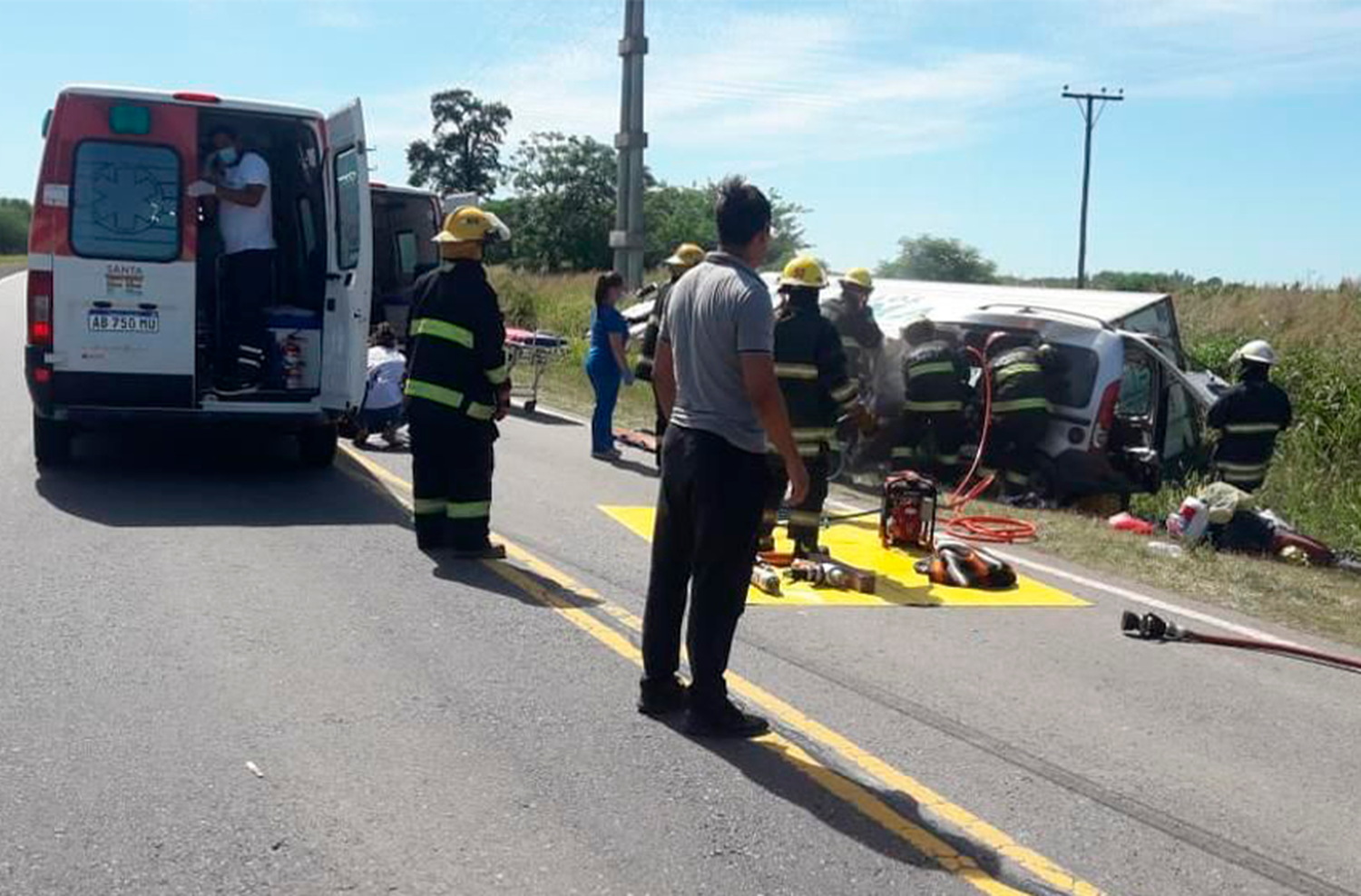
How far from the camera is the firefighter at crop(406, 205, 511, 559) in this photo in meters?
8.38

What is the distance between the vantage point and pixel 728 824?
Result: 4613 mm

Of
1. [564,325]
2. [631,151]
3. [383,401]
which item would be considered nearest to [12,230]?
[564,325]

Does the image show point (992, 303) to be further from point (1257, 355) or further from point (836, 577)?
point (836, 577)

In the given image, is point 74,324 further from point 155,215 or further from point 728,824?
point 728,824

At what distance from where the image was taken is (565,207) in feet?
164

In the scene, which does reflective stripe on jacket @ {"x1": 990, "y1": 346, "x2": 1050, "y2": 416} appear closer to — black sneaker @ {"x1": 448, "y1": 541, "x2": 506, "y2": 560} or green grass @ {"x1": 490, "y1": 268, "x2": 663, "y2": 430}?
green grass @ {"x1": 490, "y1": 268, "x2": 663, "y2": 430}

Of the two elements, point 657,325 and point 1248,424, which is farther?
point 1248,424

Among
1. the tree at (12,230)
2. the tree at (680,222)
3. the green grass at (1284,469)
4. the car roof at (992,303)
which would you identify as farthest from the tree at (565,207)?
the tree at (12,230)

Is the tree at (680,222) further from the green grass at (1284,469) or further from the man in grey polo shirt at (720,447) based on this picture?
the man in grey polo shirt at (720,447)

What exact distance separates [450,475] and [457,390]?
19.1 inches

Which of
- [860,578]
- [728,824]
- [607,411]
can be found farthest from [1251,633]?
[607,411]

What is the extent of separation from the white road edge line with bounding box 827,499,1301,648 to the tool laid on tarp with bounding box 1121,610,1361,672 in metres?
0.13

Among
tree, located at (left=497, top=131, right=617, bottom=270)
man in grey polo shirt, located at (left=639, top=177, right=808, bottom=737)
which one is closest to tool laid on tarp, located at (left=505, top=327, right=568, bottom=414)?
man in grey polo shirt, located at (left=639, top=177, right=808, bottom=737)

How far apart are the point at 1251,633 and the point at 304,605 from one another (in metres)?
4.83
